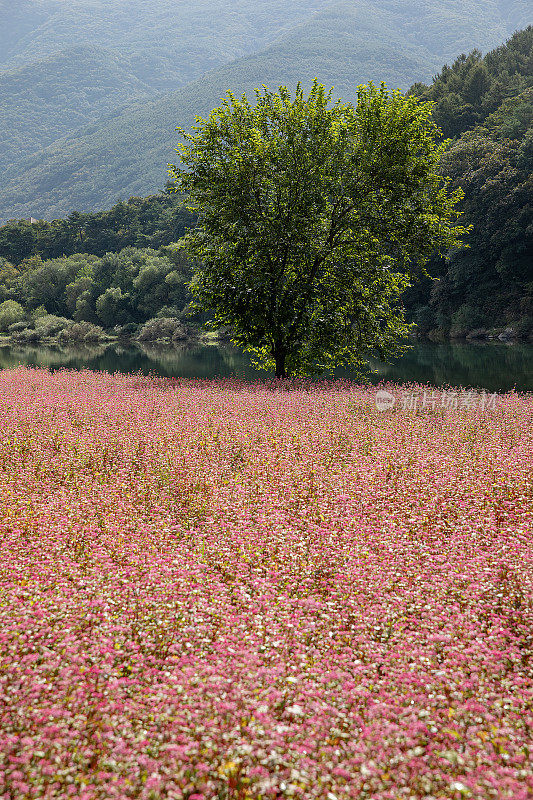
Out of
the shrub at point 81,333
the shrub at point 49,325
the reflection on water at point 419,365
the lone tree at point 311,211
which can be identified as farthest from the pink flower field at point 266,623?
the shrub at point 49,325

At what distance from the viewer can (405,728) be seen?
148 inches

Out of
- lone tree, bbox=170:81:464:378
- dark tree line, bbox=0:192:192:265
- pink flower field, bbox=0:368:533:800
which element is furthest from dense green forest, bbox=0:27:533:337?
pink flower field, bbox=0:368:533:800

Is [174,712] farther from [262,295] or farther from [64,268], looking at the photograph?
[64,268]

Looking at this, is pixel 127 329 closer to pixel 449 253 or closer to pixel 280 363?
pixel 449 253

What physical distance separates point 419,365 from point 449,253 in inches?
1152

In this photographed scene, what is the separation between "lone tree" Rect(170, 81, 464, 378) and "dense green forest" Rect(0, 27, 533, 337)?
391cm

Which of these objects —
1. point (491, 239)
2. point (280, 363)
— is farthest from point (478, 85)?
point (280, 363)

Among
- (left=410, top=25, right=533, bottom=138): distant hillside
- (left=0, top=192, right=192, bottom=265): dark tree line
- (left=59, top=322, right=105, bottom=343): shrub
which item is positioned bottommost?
(left=59, top=322, right=105, bottom=343): shrub

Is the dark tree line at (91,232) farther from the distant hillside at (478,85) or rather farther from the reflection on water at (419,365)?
the reflection on water at (419,365)

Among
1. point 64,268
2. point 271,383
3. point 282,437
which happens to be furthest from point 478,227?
point 64,268

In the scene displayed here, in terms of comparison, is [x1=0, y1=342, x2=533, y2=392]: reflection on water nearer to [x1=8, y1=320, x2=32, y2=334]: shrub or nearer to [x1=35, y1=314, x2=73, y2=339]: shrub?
[x1=35, y1=314, x2=73, y2=339]: shrub

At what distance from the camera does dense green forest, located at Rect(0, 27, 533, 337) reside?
63.1 metres

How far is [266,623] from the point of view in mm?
4957

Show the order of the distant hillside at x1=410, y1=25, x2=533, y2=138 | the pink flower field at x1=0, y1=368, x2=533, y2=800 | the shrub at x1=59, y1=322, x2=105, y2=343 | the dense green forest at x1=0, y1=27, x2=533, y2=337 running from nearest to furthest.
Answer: the pink flower field at x1=0, y1=368, x2=533, y2=800, the dense green forest at x1=0, y1=27, x2=533, y2=337, the distant hillside at x1=410, y1=25, x2=533, y2=138, the shrub at x1=59, y1=322, x2=105, y2=343
